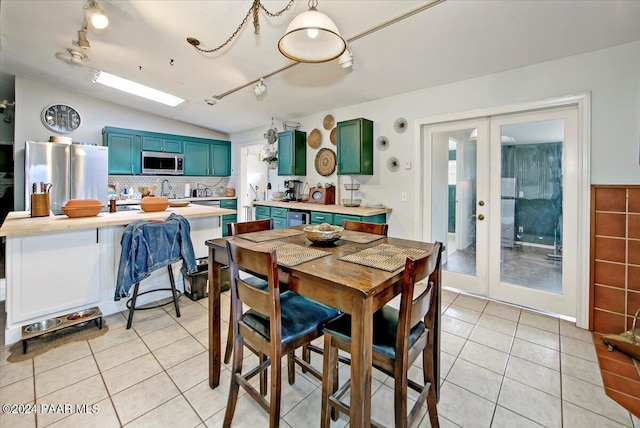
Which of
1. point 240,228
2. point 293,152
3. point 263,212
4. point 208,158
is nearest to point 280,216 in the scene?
point 263,212

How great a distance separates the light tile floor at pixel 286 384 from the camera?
1571 millimetres

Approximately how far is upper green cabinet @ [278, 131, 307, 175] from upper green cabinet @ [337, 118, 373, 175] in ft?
3.07

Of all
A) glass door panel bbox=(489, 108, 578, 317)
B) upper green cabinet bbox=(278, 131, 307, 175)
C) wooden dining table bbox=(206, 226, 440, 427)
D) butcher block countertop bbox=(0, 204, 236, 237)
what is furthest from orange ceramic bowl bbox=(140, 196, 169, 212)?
glass door panel bbox=(489, 108, 578, 317)

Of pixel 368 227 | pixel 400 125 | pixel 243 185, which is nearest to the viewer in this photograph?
pixel 368 227

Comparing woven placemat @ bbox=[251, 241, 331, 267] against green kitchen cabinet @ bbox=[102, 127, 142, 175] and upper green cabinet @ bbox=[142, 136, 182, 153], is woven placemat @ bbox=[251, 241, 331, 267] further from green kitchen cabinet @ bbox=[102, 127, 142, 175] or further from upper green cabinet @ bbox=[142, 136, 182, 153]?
upper green cabinet @ bbox=[142, 136, 182, 153]

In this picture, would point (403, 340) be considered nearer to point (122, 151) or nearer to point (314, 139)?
point (314, 139)

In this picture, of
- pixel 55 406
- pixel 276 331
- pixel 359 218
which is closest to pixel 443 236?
pixel 359 218

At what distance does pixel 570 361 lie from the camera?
2.06 m

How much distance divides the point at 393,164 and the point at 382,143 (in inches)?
13.6

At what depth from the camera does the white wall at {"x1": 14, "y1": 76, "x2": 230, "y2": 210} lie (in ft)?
15.0

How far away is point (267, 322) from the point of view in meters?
1.43

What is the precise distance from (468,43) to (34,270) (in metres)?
4.15

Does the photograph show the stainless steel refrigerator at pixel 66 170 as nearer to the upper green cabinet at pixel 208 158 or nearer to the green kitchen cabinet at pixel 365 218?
the upper green cabinet at pixel 208 158

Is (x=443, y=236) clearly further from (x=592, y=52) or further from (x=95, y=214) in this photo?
(x=95, y=214)
